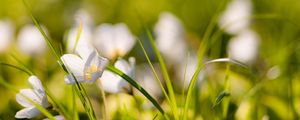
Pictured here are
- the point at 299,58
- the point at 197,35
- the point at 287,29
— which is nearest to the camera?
the point at 299,58

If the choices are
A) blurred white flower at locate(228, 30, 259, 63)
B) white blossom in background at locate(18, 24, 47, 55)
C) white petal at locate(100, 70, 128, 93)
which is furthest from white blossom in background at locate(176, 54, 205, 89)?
white blossom in background at locate(18, 24, 47, 55)

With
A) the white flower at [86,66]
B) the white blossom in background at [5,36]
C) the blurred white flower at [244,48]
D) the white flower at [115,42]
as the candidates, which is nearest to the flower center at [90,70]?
the white flower at [86,66]

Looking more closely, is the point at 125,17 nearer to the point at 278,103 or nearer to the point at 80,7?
the point at 80,7

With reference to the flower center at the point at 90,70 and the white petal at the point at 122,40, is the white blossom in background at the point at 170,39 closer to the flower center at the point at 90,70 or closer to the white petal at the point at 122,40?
the white petal at the point at 122,40

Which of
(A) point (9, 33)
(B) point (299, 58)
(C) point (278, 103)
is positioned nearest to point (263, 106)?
(C) point (278, 103)

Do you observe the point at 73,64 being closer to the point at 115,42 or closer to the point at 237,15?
the point at 115,42

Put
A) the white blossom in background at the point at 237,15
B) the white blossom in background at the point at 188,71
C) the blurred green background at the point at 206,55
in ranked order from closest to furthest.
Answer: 1. the blurred green background at the point at 206,55
2. the white blossom in background at the point at 188,71
3. the white blossom in background at the point at 237,15
